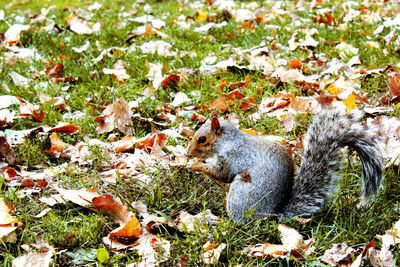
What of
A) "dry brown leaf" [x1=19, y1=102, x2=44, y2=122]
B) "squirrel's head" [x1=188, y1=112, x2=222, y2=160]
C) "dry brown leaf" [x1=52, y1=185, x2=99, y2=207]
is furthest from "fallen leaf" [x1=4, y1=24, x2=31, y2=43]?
"squirrel's head" [x1=188, y1=112, x2=222, y2=160]

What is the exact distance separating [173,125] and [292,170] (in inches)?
41.6

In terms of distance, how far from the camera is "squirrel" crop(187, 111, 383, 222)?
1.73m

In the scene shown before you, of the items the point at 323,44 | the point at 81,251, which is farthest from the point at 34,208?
the point at 323,44

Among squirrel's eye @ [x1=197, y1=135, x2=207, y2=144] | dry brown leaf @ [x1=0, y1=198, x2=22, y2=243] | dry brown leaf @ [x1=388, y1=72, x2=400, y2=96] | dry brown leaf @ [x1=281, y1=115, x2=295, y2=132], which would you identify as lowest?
dry brown leaf @ [x1=0, y1=198, x2=22, y2=243]

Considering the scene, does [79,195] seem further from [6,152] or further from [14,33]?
[14,33]

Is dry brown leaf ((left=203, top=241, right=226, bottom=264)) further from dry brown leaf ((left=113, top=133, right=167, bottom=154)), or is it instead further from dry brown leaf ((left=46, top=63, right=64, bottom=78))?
dry brown leaf ((left=46, top=63, right=64, bottom=78))

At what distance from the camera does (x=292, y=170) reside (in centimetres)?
195

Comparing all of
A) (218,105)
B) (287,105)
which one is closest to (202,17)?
(218,105)

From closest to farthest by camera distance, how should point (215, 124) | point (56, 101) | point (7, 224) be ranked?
1. point (7, 224)
2. point (215, 124)
3. point (56, 101)

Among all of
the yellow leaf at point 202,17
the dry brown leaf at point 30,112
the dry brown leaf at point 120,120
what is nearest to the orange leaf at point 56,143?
the dry brown leaf at point 120,120

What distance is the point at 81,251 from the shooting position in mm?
1727

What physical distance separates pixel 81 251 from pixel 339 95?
1892 millimetres

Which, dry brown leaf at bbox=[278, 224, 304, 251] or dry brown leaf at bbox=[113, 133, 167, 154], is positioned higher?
dry brown leaf at bbox=[278, 224, 304, 251]

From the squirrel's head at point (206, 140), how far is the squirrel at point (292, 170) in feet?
0.37
